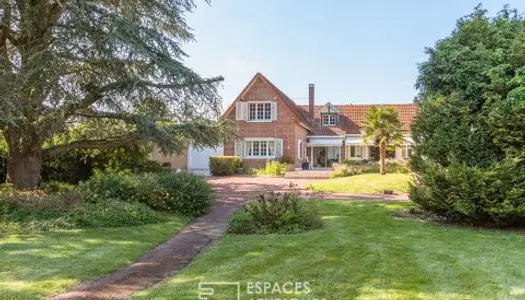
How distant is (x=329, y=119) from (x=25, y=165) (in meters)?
39.0

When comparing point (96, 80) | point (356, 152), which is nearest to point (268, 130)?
point (356, 152)

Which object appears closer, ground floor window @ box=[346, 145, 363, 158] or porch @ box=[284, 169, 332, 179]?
porch @ box=[284, 169, 332, 179]

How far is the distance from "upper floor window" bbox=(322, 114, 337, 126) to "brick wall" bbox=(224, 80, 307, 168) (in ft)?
23.5

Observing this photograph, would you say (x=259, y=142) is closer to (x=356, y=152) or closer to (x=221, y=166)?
(x=221, y=166)

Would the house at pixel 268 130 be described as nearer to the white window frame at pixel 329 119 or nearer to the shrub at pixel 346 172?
the white window frame at pixel 329 119

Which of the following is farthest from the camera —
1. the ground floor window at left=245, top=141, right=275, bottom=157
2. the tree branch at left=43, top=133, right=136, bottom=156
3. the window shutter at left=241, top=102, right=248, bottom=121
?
the window shutter at left=241, top=102, right=248, bottom=121

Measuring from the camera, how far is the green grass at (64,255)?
799cm

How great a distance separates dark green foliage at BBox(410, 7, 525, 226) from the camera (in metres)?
13.3

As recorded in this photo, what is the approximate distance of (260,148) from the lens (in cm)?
4612

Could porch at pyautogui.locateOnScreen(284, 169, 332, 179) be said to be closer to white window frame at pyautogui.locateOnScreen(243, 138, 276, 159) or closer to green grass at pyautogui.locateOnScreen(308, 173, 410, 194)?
green grass at pyautogui.locateOnScreen(308, 173, 410, 194)

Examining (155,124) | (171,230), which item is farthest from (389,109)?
(171,230)

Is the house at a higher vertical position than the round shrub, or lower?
higher

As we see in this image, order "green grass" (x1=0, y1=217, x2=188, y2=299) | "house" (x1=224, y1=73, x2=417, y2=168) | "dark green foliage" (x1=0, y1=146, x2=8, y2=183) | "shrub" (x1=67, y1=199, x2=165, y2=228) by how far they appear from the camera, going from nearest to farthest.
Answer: "green grass" (x1=0, y1=217, x2=188, y2=299) < "shrub" (x1=67, y1=199, x2=165, y2=228) < "dark green foliage" (x1=0, y1=146, x2=8, y2=183) < "house" (x1=224, y1=73, x2=417, y2=168)

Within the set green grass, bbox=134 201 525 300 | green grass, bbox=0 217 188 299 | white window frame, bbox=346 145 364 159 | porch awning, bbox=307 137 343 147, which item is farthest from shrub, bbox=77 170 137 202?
white window frame, bbox=346 145 364 159
